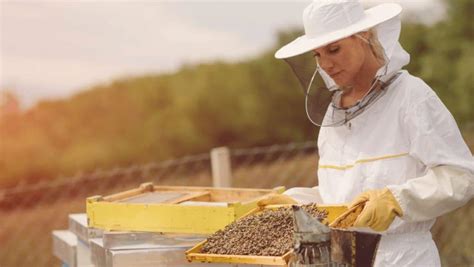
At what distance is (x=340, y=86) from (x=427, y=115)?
417 mm

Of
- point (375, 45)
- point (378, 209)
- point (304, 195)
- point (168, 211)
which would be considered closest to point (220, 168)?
point (304, 195)

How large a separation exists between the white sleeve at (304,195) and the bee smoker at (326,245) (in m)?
0.89

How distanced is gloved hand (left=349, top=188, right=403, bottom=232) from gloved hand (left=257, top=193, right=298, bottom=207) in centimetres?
47

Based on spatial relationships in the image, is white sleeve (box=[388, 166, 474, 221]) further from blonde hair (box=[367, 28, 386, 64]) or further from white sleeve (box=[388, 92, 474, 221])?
blonde hair (box=[367, 28, 386, 64])

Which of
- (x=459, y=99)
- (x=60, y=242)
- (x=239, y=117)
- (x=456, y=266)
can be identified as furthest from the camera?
(x=239, y=117)

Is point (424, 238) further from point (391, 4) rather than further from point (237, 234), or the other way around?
point (391, 4)

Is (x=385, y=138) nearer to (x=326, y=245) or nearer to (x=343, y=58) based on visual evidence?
(x=343, y=58)

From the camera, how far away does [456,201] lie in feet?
11.1

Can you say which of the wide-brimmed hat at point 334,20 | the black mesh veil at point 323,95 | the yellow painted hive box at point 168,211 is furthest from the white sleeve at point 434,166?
the yellow painted hive box at point 168,211

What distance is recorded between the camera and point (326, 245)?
114 inches

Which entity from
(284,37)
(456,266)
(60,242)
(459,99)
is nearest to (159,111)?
(284,37)

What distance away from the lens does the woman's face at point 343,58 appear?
3510 millimetres

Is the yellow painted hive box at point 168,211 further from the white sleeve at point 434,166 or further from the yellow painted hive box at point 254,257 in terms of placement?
the white sleeve at point 434,166

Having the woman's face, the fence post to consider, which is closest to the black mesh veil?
the woman's face
